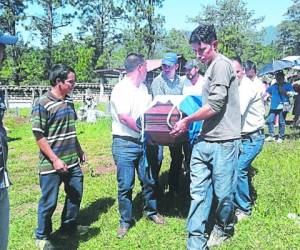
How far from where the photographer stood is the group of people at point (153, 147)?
3.96 metres

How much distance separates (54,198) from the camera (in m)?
4.51

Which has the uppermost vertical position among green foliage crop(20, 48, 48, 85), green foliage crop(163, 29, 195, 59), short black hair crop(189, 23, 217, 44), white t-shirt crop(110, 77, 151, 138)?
green foliage crop(163, 29, 195, 59)

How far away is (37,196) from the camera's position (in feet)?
22.4

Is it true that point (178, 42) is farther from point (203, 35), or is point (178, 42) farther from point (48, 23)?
point (203, 35)

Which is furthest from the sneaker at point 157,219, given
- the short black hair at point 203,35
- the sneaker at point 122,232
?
the short black hair at point 203,35

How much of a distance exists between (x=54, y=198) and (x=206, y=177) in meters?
1.56

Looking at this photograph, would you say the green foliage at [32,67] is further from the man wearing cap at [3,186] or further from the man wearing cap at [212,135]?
the man wearing cap at [3,186]

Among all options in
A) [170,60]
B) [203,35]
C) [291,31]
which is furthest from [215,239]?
[291,31]

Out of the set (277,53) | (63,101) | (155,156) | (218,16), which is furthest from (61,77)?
(277,53)

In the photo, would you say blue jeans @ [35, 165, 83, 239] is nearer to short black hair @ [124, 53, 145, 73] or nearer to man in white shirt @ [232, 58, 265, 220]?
short black hair @ [124, 53, 145, 73]

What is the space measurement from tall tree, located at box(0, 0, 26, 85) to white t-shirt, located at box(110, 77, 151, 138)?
1707 inches

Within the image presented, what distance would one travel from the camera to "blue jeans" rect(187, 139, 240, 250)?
4031 millimetres

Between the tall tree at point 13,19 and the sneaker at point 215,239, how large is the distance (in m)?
44.2

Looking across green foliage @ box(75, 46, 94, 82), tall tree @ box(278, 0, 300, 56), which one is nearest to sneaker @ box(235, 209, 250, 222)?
green foliage @ box(75, 46, 94, 82)
